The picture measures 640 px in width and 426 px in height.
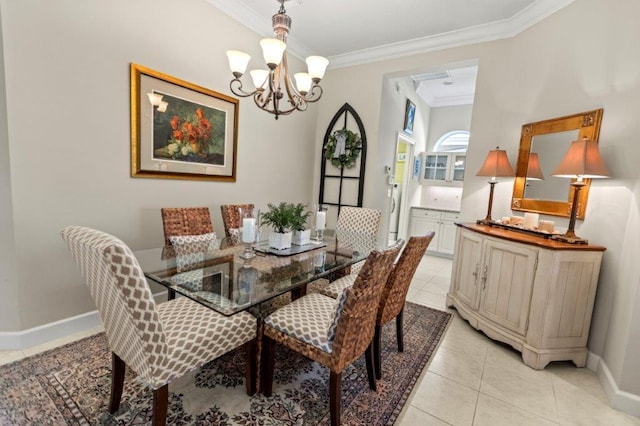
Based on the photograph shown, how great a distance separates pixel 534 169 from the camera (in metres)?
2.67

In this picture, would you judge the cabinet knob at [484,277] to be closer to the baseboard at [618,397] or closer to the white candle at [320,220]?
the baseboard at [618,397]

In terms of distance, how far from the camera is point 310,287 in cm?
311

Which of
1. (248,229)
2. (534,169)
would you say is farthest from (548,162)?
(248,229)

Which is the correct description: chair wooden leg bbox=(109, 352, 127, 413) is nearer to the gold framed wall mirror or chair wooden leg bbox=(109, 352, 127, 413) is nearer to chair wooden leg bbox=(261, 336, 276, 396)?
chair wooden leg bbox=(261, 336, 276, 396)

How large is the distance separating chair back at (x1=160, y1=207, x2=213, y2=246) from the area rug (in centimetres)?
92

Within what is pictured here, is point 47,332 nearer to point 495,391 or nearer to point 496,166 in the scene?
point 495,391

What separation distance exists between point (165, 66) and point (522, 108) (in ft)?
10.9

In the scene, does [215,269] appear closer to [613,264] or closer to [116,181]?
[116,181]

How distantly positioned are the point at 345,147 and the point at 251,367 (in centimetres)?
306

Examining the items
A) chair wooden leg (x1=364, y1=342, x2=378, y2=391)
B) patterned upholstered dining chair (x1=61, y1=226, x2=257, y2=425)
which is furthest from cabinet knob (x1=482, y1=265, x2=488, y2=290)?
patterned upholstered dining chair (x1=61, y1=226, x2=257, y2=425)

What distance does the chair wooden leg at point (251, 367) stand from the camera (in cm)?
160

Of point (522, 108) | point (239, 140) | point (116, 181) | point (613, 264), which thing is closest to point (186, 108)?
point (239, 140)

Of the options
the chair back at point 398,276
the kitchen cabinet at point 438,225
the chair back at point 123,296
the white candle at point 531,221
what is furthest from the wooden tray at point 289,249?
the kitchen cabinet at point 438,225

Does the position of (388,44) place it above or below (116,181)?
above
